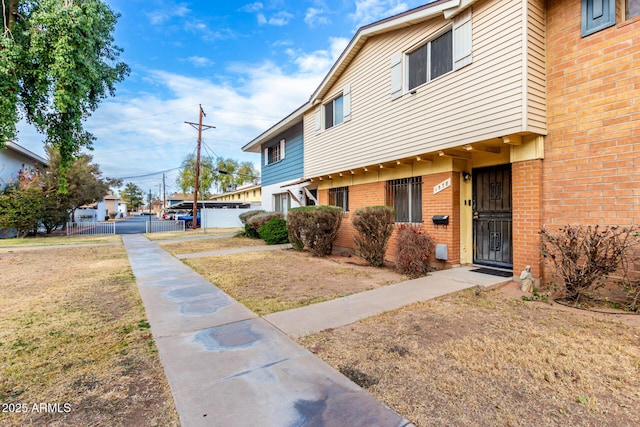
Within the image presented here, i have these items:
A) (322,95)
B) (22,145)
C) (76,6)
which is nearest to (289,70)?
(322,95)

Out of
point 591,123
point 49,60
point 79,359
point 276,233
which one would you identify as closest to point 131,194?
point 276,233

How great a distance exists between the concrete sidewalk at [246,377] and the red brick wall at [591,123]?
5066mm

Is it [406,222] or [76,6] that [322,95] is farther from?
[76,6]

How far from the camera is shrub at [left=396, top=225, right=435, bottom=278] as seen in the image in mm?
6500

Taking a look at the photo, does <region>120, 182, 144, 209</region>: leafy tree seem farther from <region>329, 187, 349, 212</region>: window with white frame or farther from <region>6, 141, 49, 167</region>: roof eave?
<region>329, 187, 349, 212</region>: window with white frame

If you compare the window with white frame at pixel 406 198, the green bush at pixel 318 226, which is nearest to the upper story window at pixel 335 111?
the window with white frame at pixel 406 198

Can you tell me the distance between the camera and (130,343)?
3.46 meters

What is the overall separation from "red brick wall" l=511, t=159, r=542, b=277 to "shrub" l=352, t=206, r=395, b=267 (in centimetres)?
258

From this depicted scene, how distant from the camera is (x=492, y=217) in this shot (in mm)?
6863

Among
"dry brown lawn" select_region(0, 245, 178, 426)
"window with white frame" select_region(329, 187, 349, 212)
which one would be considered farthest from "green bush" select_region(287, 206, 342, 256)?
"dry brown lawn" select_region(0, 245, 178, 426)

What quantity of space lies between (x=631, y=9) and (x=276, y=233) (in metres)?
11.4

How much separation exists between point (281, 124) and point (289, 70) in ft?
20.2

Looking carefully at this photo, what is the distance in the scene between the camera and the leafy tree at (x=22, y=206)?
635 inches

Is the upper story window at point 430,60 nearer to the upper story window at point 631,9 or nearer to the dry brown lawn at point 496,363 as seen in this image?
the upper story window at point 631,9
